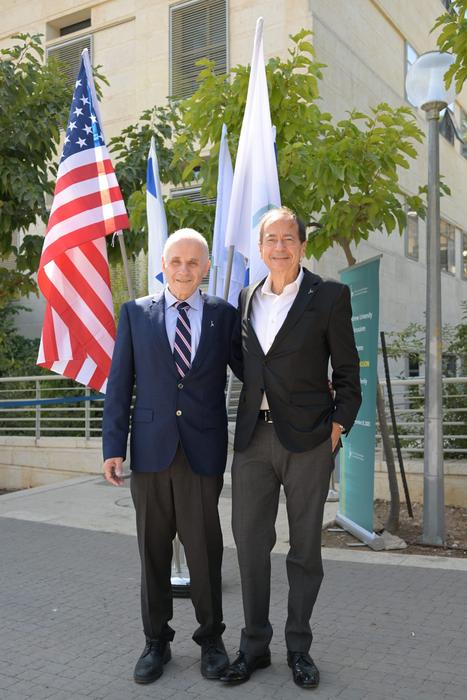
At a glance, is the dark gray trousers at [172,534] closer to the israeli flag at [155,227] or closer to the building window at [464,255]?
the israeli flag at [155,227]

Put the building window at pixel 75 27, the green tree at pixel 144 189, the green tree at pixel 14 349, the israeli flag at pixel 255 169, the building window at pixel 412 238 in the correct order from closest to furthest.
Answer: the israeli flag at pixel 255 169, the green tree at pixel 144 189, the green tree at pixel 14 349, the building window at pixel 75 27, the building window at pixel 412 238

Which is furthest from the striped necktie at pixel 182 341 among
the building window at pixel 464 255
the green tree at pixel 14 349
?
the building window at pixel 464 255

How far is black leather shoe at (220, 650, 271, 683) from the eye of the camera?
138 inches

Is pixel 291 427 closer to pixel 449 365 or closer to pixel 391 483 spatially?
pixel 391 483

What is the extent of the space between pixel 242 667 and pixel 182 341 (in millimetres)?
1618

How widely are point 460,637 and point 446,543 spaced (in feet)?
8.11

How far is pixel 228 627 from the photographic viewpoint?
437 centimetres

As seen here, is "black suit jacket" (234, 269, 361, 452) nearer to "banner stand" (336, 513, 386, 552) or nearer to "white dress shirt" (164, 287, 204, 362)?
"white dress shirt" (164, 287, 204, 362)

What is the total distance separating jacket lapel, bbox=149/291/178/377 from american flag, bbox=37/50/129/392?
4.78ft

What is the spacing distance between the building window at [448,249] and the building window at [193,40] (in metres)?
10.4

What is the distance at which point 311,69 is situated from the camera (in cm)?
689

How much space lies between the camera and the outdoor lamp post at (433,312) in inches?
253

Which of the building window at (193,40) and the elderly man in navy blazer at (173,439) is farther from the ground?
the building window at (193,40)

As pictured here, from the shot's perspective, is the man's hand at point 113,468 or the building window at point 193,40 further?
the building window at point 193,40
